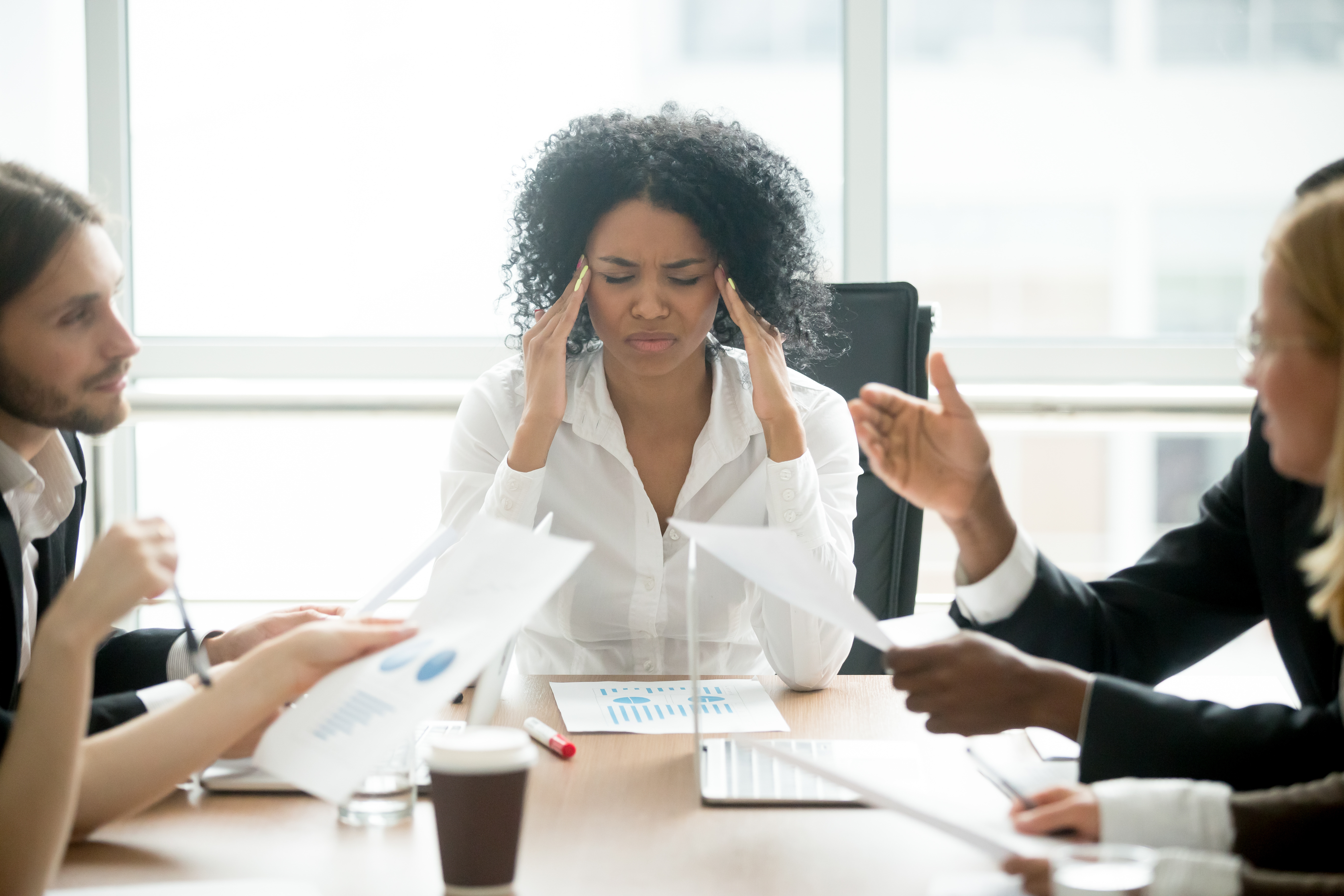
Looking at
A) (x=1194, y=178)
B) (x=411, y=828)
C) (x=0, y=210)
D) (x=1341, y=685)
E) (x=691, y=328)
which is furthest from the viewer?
(x=1194, y=178)

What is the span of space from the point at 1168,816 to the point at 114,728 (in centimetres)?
92

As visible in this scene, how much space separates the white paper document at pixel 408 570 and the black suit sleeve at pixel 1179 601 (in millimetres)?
641

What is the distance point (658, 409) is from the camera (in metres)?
1.99

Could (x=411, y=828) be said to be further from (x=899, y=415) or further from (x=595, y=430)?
(x=595, y=430)

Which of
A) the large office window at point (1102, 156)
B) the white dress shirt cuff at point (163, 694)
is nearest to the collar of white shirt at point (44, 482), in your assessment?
the white dress shirt cuff at point (163, 694)

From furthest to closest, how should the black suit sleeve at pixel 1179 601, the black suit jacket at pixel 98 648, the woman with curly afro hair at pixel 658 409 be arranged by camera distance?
the woman with curly afro hair at pixel 658 409
the black suit sleeve at pixel 1179 601
the black suit jacket at pixel 98 648

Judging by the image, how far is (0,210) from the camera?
1.33m

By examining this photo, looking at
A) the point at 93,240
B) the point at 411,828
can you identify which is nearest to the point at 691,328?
the point at 93,240

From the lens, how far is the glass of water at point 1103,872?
721 mm

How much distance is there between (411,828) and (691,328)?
3.44 feet

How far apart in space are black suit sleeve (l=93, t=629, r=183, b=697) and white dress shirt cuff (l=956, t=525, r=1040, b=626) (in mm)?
975

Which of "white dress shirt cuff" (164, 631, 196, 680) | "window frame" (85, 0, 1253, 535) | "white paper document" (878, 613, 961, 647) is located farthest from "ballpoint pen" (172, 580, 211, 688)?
"window frame" (85, 0, 1253, 535)

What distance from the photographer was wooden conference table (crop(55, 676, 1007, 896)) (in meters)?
0.88

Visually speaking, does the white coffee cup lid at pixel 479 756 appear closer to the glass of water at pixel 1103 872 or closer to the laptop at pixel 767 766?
the laptop at pixel 767 766
